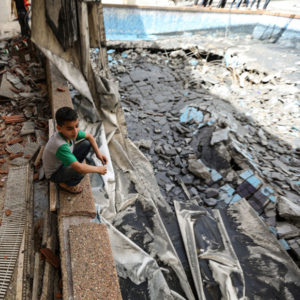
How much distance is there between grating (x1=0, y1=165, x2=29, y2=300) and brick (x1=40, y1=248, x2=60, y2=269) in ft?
0.90

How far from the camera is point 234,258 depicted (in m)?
2.71

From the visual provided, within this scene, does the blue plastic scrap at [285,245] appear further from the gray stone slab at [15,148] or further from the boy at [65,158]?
the gray stone slab at [15,148]

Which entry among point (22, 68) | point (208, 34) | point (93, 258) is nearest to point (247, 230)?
→ point (93, 258)

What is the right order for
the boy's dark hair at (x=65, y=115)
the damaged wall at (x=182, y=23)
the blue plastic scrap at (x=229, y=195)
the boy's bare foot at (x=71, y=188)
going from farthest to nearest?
1. the damaged wall at (x=182, y=23)
2. the blue plastic scrap at (x=229, y=195)
3. the boy's bare foot at (x=71, y=188)
4. the boy's dark hair at (x=65, y=115)

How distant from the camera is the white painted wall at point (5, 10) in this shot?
8377mm

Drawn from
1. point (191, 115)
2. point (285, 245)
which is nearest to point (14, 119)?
point (191, 115)

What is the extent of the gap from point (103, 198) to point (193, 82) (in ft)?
23.6

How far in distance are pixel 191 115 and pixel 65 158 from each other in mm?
5024

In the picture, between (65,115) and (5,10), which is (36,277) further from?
(5,10)

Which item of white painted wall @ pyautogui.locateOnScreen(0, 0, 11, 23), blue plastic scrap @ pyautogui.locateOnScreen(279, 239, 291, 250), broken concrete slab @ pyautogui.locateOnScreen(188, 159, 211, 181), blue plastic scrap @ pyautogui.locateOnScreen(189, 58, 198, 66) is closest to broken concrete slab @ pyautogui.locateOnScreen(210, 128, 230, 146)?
broken concrete slab @ pyautogui.locateOnScreen(188, 159, 211, 181)

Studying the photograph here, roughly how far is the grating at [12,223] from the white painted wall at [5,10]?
8973 mm

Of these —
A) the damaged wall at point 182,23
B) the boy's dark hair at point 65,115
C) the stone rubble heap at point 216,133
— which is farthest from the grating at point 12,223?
the damaged wall at point 182,23

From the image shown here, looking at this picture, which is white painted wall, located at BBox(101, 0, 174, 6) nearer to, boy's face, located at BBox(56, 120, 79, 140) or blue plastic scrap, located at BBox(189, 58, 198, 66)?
blue plastic scrap, located at BBox(189, 58, 198, 66)

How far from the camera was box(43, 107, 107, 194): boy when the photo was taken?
6.50 feet
